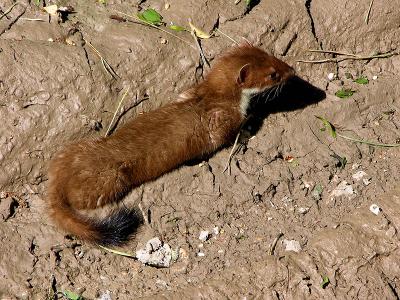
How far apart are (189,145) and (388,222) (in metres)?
1.59

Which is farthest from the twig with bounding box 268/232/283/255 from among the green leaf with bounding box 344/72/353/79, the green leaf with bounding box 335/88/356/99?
the green leaf with bounding box 344/72/353/79

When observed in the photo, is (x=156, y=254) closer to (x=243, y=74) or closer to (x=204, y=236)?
(x=204, y=236)

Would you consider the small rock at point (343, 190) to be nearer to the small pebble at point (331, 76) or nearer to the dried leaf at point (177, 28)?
the small pebble at point (331, 76)

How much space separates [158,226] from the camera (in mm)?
5016

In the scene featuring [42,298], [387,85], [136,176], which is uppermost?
[387,85]

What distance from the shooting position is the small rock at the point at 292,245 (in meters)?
5.05

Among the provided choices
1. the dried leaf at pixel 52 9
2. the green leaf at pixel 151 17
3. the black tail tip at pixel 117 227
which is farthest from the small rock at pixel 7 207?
the green leaf at pixel 151 17

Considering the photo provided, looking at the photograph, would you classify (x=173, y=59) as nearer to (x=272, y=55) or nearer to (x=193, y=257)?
(x=272, y=55)

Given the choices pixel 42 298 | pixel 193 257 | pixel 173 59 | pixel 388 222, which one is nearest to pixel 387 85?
pixel 388 222

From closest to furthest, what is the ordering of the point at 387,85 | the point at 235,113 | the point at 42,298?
the point at 42,298 → the point at 235,113 → the point at 387,85

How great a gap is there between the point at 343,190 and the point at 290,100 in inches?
37.9

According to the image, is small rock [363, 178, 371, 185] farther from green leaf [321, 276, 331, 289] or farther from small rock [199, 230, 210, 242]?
small rock [199, 230, 210, 242]

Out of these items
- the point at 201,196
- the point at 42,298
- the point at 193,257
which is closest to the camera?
the point at 42,298

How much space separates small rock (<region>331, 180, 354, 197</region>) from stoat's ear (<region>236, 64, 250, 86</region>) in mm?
1127
